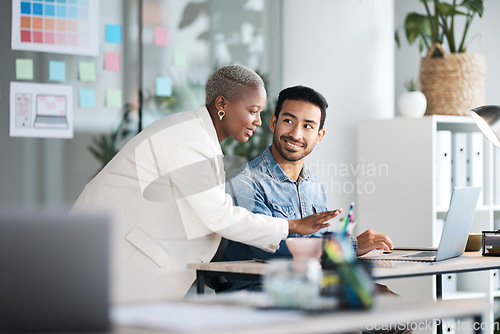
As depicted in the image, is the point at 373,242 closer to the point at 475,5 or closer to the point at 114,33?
the point at 114,33

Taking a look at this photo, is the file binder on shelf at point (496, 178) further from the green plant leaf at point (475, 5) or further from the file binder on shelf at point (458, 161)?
the green plant leaf at point (475, 5)

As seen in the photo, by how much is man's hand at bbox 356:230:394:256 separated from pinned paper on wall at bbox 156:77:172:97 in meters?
1.34

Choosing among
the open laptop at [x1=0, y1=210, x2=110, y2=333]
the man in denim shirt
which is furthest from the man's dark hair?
the open laptop at [x1=0, y1=210, x2=110, y2=333]

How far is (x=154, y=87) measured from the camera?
3.50 meters

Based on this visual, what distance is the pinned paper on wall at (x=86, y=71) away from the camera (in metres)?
3.34

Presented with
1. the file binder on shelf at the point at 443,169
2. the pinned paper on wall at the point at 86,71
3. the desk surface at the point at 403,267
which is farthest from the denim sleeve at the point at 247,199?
the file binder on shelf at the point at 443,169

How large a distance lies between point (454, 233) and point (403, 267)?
1.35 ft

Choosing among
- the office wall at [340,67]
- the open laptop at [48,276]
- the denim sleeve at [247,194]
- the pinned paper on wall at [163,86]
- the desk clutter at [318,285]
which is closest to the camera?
the open laptop at [48,276]

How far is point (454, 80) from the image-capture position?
4.06 meters

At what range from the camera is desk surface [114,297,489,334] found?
1.25 metres

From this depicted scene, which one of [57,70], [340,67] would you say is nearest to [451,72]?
[340,67]

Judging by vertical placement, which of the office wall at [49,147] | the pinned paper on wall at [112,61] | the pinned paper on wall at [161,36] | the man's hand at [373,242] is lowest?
the man's hand at [373,242]

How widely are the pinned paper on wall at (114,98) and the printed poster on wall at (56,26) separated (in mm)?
179

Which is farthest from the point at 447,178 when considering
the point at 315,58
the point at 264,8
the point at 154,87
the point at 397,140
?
the point at 154,87
